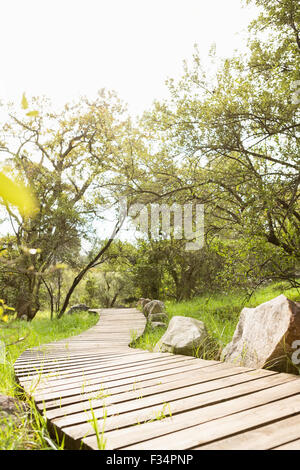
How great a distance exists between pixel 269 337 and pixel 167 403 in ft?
5.43

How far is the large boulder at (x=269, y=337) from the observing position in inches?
132

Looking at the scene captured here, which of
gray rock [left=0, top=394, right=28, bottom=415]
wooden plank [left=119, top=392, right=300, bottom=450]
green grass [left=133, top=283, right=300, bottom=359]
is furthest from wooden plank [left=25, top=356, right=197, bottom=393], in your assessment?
wooden plank [left=119, top=392, right=300, bottom=450]

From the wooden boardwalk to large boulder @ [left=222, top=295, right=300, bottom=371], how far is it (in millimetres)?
347

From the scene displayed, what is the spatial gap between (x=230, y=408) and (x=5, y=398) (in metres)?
1.68

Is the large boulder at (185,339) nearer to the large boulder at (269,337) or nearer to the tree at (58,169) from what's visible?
the large boulder at (269,337)

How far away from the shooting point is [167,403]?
7.73 feet

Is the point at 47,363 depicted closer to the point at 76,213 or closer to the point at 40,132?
the point at 76,213

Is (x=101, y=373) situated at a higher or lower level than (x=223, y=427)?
lower

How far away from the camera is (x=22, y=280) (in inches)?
588

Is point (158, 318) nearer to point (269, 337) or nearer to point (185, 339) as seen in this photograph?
point (185, 339)

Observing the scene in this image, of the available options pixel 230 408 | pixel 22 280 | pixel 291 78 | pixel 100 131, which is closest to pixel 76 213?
pixel 100 131

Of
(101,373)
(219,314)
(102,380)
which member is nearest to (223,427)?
(102,380)

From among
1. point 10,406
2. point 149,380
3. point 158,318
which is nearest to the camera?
point 10,406

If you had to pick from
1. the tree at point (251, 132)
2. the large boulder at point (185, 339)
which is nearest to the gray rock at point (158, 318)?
the tree at point (251, 132)
